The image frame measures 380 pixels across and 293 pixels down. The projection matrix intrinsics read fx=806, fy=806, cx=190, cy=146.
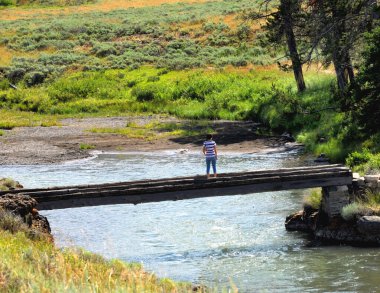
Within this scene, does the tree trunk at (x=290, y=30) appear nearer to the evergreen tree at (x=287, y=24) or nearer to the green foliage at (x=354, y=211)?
the evergreen tree at (x=287, y=24)

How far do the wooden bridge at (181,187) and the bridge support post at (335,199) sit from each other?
15cm

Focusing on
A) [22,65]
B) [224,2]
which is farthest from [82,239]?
[224,2]

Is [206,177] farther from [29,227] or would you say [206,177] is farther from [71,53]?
[71,53]

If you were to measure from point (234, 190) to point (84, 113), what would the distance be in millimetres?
34748

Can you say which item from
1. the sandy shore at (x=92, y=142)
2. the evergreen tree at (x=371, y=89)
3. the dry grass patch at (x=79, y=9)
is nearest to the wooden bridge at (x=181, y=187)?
the evergreen tree at (x=371, y=89)

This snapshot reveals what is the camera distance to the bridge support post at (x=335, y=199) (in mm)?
19328

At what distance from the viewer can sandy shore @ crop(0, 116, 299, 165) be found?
3647 centimetres

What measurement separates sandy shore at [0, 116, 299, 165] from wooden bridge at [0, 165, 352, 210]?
51.4 ft

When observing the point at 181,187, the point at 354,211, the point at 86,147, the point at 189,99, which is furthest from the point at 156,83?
the point at 354,211

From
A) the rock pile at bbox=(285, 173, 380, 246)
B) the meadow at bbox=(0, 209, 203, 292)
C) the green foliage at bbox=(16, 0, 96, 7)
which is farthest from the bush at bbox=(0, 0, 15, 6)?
the meadow at bbox=(0, 209, 203, 292)

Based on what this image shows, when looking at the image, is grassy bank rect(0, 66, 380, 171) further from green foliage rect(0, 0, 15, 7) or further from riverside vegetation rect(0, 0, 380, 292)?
green foliage rect(0, 0, 15, 7)

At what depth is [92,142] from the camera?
40500mm

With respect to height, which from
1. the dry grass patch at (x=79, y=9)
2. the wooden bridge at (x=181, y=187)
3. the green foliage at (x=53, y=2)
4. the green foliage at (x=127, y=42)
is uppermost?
the green foliage at (x=53, y=2)

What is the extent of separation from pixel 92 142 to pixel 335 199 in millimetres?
22739
